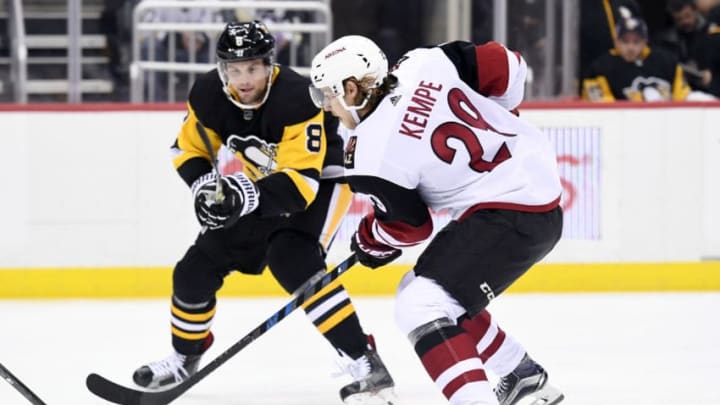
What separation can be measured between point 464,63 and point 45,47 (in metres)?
2.84

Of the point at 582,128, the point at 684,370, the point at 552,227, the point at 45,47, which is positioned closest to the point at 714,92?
the point at 582,128

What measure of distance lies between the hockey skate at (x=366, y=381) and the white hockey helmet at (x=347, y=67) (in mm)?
814

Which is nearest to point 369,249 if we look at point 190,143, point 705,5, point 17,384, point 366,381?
point 366,381

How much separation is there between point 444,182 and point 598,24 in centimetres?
315

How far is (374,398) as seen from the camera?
10.6 feet

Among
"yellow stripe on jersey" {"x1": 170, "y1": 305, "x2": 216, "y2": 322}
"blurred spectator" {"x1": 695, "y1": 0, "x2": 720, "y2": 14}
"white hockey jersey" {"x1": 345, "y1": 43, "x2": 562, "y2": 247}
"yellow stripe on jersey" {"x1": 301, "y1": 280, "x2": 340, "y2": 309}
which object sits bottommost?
"yellow stripe on jersey" {"x1": 170, "y1": 305, "x2": 216, "y2": 322}

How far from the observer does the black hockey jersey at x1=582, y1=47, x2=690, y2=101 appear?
17.8ft

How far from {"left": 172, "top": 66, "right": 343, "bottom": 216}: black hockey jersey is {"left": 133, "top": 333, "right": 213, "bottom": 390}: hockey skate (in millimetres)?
475

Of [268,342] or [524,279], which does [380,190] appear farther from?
[524,279]

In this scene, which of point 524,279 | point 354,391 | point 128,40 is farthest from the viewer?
point 128,40

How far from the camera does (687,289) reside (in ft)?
16.5

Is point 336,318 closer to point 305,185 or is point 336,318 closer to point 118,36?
point 305,185

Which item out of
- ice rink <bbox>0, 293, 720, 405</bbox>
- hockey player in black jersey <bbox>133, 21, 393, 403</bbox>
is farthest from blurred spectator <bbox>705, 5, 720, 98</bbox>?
hockey player in black jersey <bbox>133, 21, 393, 403</bbox>

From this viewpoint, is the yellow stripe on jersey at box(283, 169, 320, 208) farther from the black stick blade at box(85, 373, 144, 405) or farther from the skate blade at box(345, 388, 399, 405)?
the black stick blade at box(85, 373, 144, 405)
